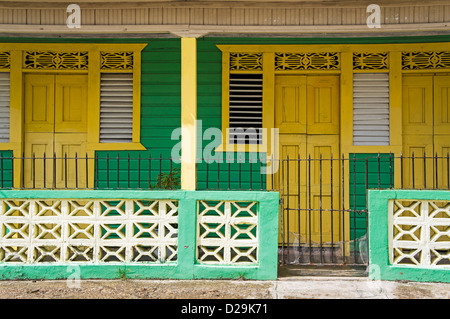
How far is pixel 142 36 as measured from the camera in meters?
6.85

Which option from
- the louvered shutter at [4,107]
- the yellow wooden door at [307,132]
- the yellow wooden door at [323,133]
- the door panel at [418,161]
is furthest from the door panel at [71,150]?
the door panel at [418,161]

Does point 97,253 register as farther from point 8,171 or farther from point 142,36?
point 142,36

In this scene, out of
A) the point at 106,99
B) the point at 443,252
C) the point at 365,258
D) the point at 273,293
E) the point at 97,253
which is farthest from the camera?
the point at 106,99

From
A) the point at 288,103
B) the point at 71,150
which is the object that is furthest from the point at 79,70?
the point at 288,103

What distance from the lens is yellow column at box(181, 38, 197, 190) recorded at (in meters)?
5.21

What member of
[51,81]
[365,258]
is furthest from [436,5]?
[51,81]

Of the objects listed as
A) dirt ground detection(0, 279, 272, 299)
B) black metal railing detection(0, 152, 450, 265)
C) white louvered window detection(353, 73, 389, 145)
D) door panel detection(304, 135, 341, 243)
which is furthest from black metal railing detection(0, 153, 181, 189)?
white louvered window detection(353, 73, 389, 145)

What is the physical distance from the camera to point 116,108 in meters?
6.95

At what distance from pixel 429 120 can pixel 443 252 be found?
2.02 metres

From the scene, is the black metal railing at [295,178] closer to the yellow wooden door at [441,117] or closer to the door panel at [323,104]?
the yellow wooden door at [441,117]

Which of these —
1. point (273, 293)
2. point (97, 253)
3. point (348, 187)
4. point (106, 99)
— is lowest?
point (273, 293)

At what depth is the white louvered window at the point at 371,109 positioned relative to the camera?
6738mm

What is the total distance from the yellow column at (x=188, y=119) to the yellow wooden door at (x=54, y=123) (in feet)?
7.83

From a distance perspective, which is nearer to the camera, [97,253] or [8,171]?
[97,253]
